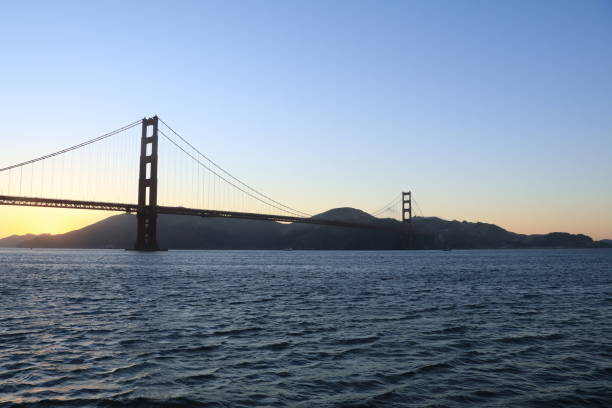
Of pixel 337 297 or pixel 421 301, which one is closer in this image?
pixel 421 301

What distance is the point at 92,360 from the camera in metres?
11.6

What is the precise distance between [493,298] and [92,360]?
69.3 feet

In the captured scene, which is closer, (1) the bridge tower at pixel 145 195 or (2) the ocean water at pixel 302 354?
(2) the ocean water at pixel 302 354

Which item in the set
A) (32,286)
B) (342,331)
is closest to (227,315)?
(342,331)

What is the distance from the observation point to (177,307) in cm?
2161

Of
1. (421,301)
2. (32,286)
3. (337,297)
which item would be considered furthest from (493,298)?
(32,286)

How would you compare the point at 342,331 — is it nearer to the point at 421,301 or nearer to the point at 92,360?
the point at 92,360

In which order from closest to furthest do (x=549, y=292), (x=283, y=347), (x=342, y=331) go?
(x=283, y=347) → (x=342, y=331) → (x=549, y=292)

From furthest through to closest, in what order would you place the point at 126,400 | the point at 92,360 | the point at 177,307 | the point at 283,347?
1. the point at 177,307
2. the point at 283,347
3. the point at 92,360
4. the point at 126,400

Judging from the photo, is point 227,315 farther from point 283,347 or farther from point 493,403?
point 493,403

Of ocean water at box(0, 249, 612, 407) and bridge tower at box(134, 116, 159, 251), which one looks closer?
ocean water at box(0, 249, 612, 407)

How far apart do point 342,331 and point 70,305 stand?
13.0 meters

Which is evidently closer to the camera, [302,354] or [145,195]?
[302,354]

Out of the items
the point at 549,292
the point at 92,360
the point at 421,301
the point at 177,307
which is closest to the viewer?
the point at 92,360
